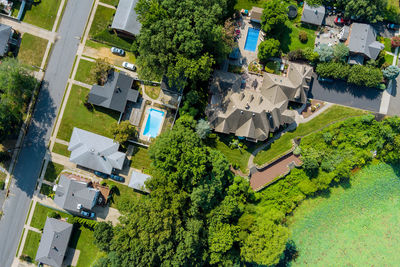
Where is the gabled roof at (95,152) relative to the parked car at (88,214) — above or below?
above

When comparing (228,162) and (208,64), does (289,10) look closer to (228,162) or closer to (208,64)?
(208,64)

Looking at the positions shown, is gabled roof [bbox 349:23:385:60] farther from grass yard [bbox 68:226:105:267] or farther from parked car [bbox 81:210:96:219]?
grass yard [bbox 68:226:105:267]

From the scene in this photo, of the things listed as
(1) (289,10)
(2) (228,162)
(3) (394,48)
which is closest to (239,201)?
(2) (228,162)

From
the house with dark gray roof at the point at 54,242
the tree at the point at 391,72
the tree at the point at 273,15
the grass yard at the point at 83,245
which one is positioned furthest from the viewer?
the grass yard at the point at 83,245

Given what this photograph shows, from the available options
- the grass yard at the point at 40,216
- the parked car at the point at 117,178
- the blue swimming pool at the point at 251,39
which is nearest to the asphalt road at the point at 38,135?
the grass yard at the point at 40,216

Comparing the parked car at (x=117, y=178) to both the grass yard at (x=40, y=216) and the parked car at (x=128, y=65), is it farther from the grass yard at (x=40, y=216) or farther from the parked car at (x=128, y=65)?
the parked car at (x=128, y=65)

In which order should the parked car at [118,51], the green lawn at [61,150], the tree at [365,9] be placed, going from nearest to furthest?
1. the tree at [365,9]
2. the parked car at [118,51]
3. the green lawn at [61,150]

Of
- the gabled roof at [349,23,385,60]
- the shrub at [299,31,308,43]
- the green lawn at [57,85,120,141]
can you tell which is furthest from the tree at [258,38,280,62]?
the green lawn at [57,85,120,141]

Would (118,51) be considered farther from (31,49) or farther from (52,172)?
(52,172)
